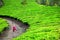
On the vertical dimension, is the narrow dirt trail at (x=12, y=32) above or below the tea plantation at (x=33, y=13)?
above

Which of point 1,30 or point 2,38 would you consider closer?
point 2,38

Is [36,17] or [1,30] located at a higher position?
[1,30]

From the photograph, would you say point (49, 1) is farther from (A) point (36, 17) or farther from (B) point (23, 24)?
(B) point (23, 24)

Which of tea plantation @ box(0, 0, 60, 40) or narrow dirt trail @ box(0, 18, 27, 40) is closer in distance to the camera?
narrow dirt trail @ box(0, 18, 27, 40)

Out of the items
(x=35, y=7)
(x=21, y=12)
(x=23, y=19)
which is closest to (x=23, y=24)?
(x=23, y=19)

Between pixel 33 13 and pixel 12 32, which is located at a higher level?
pixel 12 32

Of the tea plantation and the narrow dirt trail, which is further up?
the narrow dirt trail

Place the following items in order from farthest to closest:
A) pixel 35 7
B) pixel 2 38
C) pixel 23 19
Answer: pixel 35 7 → pixel 23 19 → pixel 2 38

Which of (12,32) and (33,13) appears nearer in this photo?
(12,32)

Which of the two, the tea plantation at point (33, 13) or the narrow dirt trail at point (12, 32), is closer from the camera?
the narrow dirt trail at point (12, 32)

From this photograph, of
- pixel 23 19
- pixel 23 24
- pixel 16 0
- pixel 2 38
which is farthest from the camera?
pixel 16 0

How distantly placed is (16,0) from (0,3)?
9.76 m

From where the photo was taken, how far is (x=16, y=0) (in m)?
79.1

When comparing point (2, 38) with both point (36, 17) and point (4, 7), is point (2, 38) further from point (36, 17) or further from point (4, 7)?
point (4, 7)
